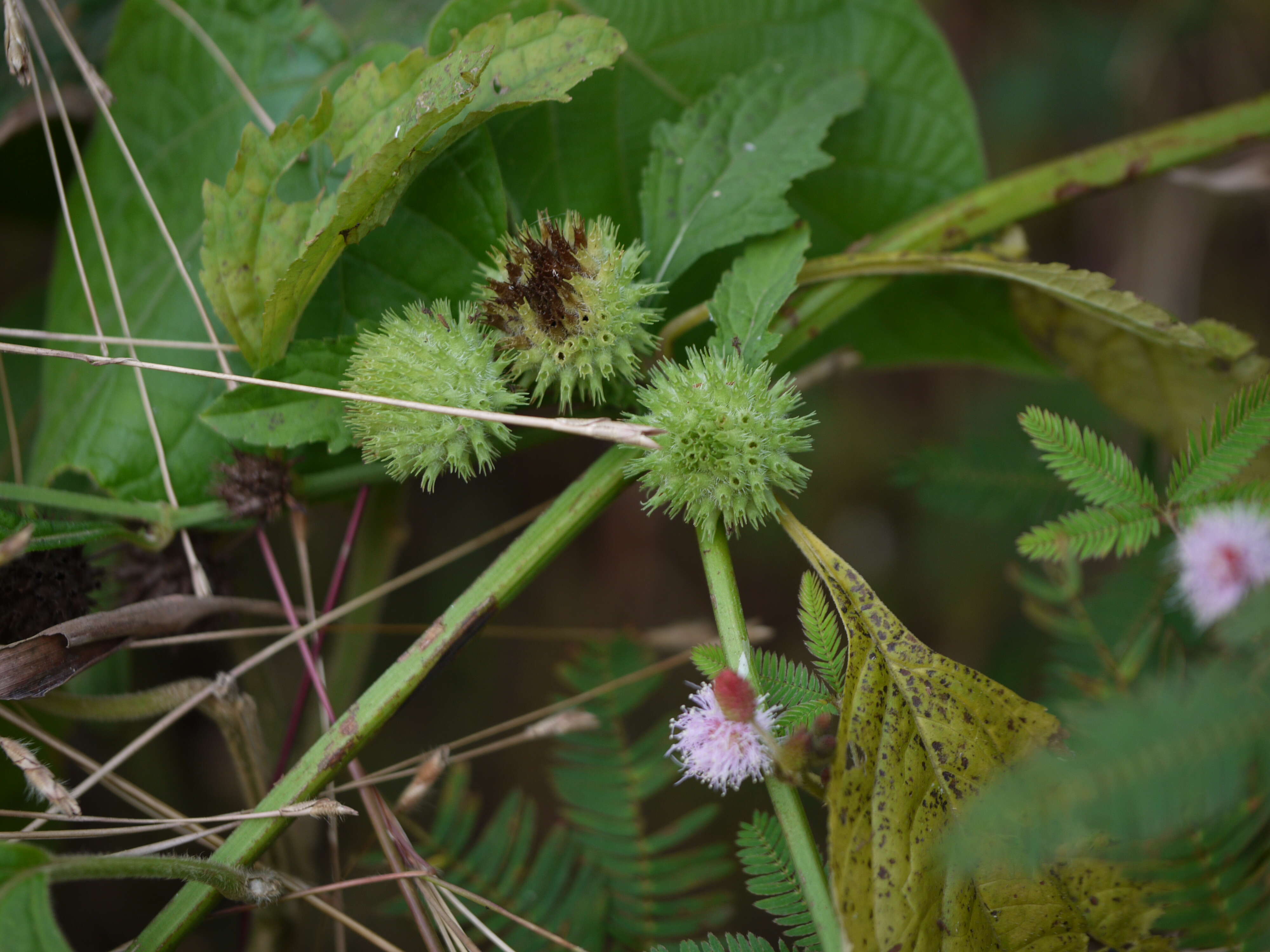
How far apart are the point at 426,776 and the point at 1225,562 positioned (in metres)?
1.12

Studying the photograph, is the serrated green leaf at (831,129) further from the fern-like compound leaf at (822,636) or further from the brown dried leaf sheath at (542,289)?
the fern-like compound leaf at (822,636)

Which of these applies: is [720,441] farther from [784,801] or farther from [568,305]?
[784,801]

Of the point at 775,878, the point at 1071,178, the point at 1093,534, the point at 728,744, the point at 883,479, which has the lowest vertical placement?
the point at 775,878

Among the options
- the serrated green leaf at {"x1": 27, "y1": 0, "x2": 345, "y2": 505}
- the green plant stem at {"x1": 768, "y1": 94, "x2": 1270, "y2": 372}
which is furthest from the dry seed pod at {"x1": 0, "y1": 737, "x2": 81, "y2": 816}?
the green plant stem at {"x1": 768, "y1": 94, "x2": 1270, "y2": 372}

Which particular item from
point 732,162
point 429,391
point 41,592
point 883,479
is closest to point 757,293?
point 732,162

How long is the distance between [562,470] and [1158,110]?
2241mm

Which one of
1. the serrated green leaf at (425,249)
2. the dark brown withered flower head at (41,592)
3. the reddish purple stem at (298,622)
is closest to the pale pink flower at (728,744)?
the reddish purple stem at (298,622)

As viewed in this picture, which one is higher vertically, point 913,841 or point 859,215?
point 859,215

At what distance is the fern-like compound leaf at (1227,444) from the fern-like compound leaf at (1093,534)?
0.07 metres

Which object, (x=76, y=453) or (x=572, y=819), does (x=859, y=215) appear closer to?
(x=572, y=819)

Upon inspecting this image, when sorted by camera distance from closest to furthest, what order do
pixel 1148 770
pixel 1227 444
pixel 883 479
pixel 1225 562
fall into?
1. pixel 1148 770
2. pixel 1225 562
3. pixel 1227 444
4. pixel 883 479

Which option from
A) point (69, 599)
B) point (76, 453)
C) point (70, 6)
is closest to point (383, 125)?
point (76, 453)

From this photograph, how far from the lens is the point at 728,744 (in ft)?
3.50

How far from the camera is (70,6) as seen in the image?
1.82m
